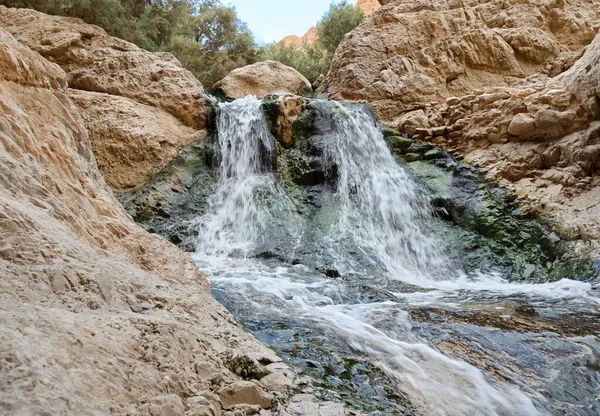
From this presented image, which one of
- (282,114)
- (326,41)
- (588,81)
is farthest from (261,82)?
(588,81)

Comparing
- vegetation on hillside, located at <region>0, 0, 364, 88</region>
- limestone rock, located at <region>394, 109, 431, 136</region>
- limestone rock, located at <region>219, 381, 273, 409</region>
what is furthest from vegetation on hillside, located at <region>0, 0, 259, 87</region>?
limestone rock, located at <region>219, 381, 273, 409</region>

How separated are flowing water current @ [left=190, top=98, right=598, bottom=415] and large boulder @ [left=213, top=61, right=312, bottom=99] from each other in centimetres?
303

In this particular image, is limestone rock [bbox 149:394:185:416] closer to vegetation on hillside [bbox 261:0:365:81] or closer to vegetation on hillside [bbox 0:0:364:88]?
vegetation on hillside [bbox 0:0:364:88]

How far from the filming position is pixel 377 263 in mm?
6754

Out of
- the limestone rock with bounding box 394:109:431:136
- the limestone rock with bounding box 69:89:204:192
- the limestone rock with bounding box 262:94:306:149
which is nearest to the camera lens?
the limestone rock with bounding box 69:89:204:192

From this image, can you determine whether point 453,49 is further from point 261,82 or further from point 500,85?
point 261,82

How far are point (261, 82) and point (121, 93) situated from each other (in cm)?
536

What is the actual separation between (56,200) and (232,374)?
1.64 meters

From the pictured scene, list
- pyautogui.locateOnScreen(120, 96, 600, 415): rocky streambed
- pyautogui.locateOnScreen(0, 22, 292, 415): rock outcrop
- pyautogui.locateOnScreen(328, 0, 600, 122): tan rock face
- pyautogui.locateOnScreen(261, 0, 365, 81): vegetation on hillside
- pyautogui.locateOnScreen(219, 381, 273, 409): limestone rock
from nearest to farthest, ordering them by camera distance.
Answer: pyautogui.locateOnScreen(0, 22, 292, 415): rock outcrop → pyautogui.locateOnScreen(219, 381, 273, 409): limestone rock → pyautogui.locateOnScreen(120, 96, 600, 415): rocky streambed → pyautogui.locateOnScreen(328, 0, 600, 122): tan rock face → pyautogui.locateOnScreen(261, 0, 365, 81): vegetation on hillside

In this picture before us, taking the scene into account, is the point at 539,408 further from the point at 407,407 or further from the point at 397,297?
the point at 397,297

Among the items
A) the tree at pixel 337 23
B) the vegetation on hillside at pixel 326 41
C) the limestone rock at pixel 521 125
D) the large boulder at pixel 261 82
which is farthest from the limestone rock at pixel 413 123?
the tree at pixel 337 23

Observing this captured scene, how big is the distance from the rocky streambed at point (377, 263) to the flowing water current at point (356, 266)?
0.02m

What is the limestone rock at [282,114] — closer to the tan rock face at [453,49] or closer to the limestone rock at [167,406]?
the tan rock face at [453,49]

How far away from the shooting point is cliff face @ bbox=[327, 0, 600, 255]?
293 inches
